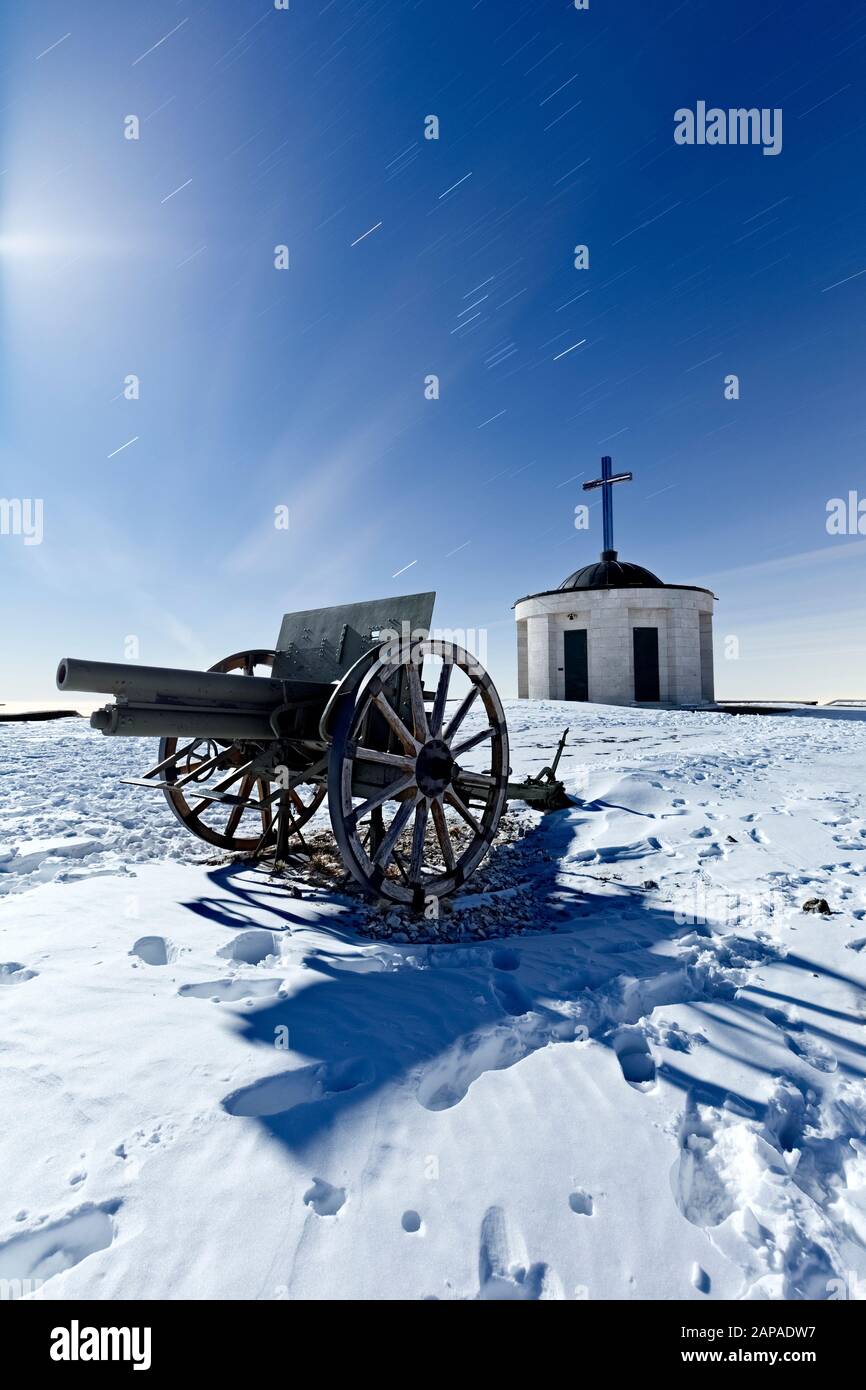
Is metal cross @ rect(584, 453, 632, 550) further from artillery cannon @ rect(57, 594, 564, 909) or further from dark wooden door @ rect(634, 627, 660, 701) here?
artillery cannon @ rect(57, 594, 564, 909)

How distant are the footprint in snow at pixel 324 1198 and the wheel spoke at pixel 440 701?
2.98 metres

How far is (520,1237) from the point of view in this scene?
1.77 meters

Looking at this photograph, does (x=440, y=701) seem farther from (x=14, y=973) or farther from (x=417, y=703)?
(x=14, y=973)

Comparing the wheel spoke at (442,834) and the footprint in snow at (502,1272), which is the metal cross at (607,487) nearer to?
the wheel spoke at (442,834)

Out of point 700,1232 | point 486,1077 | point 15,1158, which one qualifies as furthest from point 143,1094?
point 700,1232

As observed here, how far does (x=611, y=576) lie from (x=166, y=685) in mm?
24148

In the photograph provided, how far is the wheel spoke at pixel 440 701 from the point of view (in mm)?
4648

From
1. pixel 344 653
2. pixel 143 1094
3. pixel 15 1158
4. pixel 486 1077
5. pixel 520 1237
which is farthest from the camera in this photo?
pixel 344 653

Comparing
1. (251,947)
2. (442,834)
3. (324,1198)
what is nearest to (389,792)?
(442,834)

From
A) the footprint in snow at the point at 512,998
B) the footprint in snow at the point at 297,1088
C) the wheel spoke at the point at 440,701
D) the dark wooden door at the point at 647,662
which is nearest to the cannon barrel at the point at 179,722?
the wheel spoke at the point at 440,701
